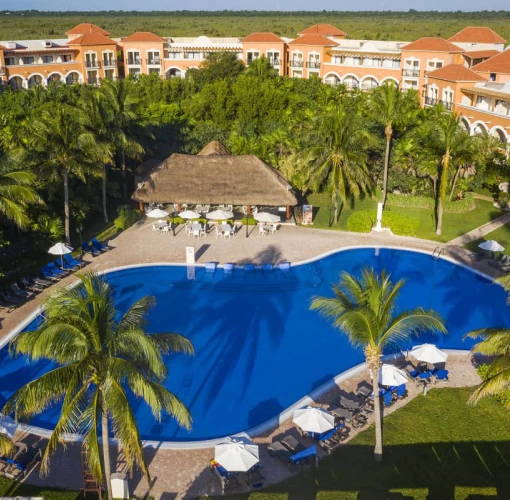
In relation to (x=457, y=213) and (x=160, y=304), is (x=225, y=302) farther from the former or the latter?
(x=457, y=213)

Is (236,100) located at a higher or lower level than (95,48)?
lower

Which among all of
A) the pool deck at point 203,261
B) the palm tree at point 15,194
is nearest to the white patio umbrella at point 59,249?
the pool deck at point 203,261

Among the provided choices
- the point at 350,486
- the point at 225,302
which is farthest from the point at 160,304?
the point at 350,486

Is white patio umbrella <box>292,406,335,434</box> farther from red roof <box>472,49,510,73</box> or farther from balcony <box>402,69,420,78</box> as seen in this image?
balcony <box>402,69,420,78</box>

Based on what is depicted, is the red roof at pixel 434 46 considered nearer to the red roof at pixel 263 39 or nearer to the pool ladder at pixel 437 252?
the red roof at pixel 263 39

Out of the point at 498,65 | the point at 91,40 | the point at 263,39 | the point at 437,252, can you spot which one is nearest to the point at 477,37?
the point at 498,65

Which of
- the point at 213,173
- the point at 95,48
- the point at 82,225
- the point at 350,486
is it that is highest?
the point at 95,48

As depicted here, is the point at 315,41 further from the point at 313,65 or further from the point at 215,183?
the point at 215,183
